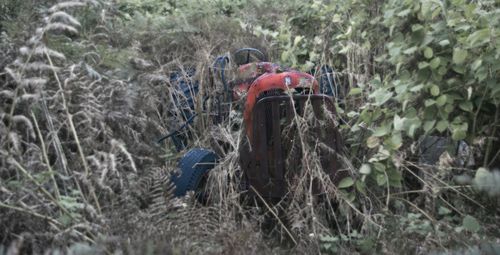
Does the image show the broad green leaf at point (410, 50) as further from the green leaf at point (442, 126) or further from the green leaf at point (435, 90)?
the green leaf at point (442, 126)

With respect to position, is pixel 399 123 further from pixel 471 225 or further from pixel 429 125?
pixel 471 225

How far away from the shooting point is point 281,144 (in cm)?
508

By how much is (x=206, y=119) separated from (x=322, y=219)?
1982 millimetres

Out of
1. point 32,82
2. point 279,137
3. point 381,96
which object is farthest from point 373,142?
point 32,82

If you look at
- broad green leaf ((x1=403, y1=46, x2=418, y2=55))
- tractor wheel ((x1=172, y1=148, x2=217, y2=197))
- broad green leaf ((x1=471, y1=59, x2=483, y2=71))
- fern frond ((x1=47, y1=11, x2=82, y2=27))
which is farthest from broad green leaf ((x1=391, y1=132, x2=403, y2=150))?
fern frond ((x1=47, y1=11, x2=82, y2=27))

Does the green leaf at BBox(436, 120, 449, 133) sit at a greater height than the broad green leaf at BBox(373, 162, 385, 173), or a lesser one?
greater

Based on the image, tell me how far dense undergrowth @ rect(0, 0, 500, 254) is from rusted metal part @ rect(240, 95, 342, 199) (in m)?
0.13

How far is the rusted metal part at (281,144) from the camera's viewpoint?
5.04 meters

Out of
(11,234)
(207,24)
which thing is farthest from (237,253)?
(207,24)

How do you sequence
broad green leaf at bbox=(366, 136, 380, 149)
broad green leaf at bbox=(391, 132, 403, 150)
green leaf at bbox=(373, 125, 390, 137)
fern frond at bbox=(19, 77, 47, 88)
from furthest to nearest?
broad green leaf at bbox=(366, 136, 380, 149), green leaf at bbox=(373, 125, 390, 137), broad green leaf at bbox=(391, 132, 403, 150), fern frond at bbox=(19, 77, 47, 88)

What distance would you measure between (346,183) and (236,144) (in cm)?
100

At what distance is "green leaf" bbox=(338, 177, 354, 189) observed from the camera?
5.04 meters

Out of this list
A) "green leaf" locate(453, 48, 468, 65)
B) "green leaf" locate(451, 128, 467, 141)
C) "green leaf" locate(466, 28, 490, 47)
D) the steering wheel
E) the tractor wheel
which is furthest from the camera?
the steering wheel

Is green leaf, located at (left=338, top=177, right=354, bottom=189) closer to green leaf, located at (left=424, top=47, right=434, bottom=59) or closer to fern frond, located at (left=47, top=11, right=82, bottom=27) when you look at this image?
green leaf, located at (left=424, top=47, right=434, bottom=59)
